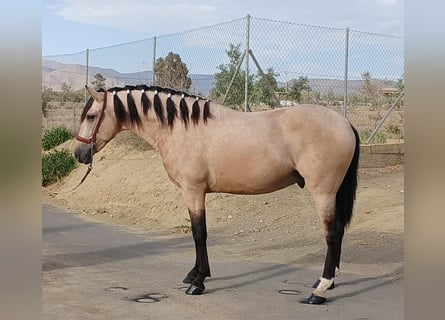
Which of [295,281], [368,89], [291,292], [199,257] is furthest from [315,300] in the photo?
[368,89]

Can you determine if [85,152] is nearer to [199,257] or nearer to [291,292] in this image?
[199,257]

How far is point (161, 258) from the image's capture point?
662 centimetres

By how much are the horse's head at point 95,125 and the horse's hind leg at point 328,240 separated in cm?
213

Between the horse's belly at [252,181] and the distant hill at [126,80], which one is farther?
the distant hill at [126,80]

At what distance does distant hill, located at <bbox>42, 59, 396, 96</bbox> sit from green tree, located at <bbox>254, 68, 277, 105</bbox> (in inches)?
11.9

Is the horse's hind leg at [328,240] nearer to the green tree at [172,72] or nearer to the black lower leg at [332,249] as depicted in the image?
the black lower leg at [332,249]

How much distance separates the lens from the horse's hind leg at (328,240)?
15.5 feet

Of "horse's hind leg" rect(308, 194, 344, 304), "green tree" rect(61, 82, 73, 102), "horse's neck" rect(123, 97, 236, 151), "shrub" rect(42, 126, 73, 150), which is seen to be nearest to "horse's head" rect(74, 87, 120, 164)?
"horse's neck" rect(123, 97, 236, 151)

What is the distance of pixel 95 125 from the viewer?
5102mm

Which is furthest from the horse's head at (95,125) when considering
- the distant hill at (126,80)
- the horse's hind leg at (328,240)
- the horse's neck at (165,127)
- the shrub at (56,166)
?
the shrub at (56,166)

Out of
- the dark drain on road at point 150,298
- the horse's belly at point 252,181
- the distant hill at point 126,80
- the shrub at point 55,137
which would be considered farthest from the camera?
the shrub at point 55,137

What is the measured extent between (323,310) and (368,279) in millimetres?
1328
